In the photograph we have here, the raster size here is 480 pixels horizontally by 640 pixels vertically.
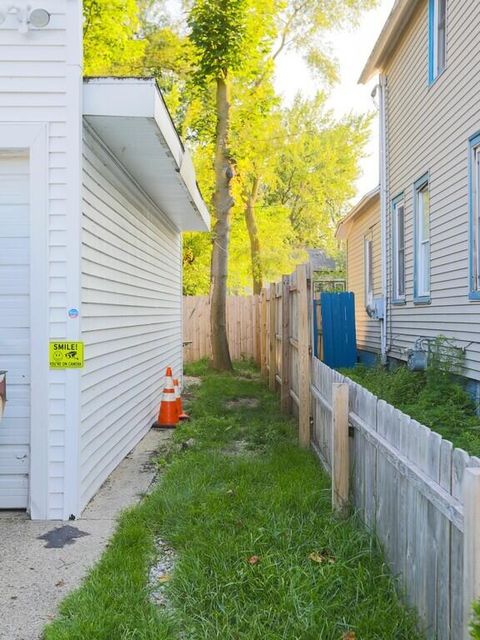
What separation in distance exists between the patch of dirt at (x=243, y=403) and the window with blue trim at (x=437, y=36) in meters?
5.50

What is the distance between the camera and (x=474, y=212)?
7.19m

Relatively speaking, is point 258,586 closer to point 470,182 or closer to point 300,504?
point 300,504

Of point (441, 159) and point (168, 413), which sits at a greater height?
point (441, 159)

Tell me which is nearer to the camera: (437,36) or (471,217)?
(471,217)

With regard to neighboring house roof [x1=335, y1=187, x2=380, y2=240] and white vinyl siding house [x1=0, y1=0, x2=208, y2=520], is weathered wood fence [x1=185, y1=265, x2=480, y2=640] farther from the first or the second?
neighboring house roof [x1=335, y1=187, x2=380, y2=240]

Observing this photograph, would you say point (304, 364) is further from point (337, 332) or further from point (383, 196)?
point (337, 332)

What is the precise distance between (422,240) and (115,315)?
5965 mm

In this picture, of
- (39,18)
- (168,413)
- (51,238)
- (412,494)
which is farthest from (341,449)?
(168,413)

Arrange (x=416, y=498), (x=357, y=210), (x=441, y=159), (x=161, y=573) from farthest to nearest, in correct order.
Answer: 1. (x=357, y=210)
2. (x=441, y=159)
3. (x=161, y=573)
4. (x=416, y=498)

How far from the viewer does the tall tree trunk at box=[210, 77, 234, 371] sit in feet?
45.5

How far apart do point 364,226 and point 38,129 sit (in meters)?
12.4

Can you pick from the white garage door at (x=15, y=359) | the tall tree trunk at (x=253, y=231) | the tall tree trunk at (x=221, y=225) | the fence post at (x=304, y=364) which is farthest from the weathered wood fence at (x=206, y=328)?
the white garage door at (x=15, y=359)

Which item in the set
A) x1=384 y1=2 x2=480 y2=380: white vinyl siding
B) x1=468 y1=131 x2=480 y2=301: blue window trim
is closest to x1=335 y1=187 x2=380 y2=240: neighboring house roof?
x1=384 y1=2 x2=480 y2=380: white vinyl siding

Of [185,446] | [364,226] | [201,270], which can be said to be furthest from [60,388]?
[201,270]
